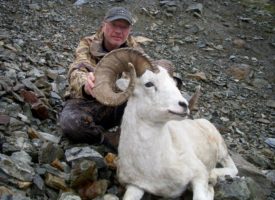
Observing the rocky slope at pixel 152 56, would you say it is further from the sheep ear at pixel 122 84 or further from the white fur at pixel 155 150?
the sheep ear at pixel 122 84

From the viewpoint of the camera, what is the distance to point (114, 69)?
18.7 feet

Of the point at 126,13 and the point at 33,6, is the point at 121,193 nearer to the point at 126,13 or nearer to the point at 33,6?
the point at 126,13

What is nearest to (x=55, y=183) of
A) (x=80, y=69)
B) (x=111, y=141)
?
(x=111, y=141)

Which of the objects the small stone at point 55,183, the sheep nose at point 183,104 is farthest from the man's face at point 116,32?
the small stone at point 55,183

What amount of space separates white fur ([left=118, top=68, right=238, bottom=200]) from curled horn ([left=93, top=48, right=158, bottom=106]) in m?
0.12

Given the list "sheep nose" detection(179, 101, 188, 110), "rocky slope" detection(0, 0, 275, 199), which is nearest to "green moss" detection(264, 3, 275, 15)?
"rocky slope" detection(0, 0, 275, 199)

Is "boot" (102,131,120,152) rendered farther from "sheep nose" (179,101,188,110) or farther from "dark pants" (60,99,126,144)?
"sheep nose" (179,101,188,110)

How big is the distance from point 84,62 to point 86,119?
77 centimetres

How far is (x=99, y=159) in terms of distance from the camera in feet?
19.4

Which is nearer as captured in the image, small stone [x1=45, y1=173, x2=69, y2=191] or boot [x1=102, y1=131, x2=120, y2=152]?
small stone [x1=45, y1=173, x2=69, y2=191]

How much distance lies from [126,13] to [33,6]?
10.2 metres

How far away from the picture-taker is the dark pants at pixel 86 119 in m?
6.59

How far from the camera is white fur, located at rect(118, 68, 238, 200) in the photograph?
17.6 feet

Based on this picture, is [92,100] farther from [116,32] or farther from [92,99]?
[116,32]
